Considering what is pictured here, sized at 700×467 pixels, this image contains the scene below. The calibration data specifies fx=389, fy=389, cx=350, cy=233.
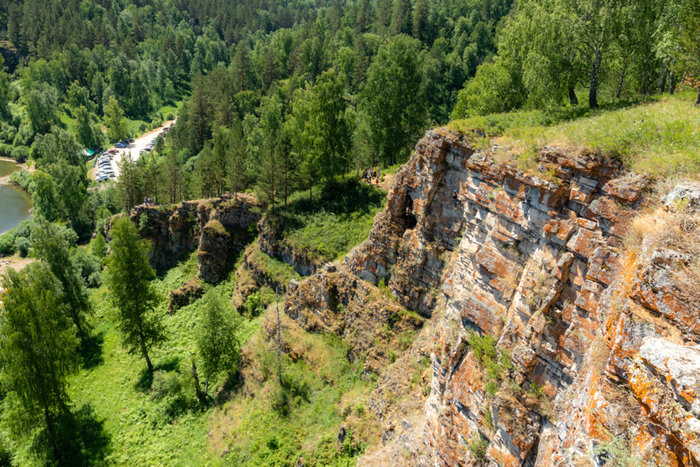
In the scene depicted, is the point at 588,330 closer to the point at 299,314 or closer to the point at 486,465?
the point at 486,465

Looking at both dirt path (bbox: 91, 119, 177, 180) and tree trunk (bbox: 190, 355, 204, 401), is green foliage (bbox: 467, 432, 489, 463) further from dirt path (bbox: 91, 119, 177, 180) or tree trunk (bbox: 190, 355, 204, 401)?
dirt path (bbox: 91, 119, 177, 180)

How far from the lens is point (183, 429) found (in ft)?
88.6

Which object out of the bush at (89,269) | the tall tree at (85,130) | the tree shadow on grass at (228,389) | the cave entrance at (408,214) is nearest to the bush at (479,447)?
the cave entrance at (408,214)

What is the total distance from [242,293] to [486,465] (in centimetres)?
2663

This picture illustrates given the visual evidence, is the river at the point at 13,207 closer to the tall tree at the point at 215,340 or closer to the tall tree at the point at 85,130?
the tall tree at the point at 85,130

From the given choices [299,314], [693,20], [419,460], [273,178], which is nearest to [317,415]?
[299,314]

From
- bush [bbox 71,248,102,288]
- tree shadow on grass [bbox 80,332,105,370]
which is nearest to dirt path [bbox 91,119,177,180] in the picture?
bush [bbox 71,248,102,288]

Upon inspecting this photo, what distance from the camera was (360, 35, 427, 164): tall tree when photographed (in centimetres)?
3653

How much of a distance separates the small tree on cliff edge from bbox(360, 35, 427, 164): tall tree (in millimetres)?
24033

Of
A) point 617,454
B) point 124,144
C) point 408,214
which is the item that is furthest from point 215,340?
point 124,144

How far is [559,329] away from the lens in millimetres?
11805

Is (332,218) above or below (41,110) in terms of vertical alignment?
below

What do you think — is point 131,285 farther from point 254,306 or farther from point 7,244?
point 7,244

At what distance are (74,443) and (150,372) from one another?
6.55 metres
